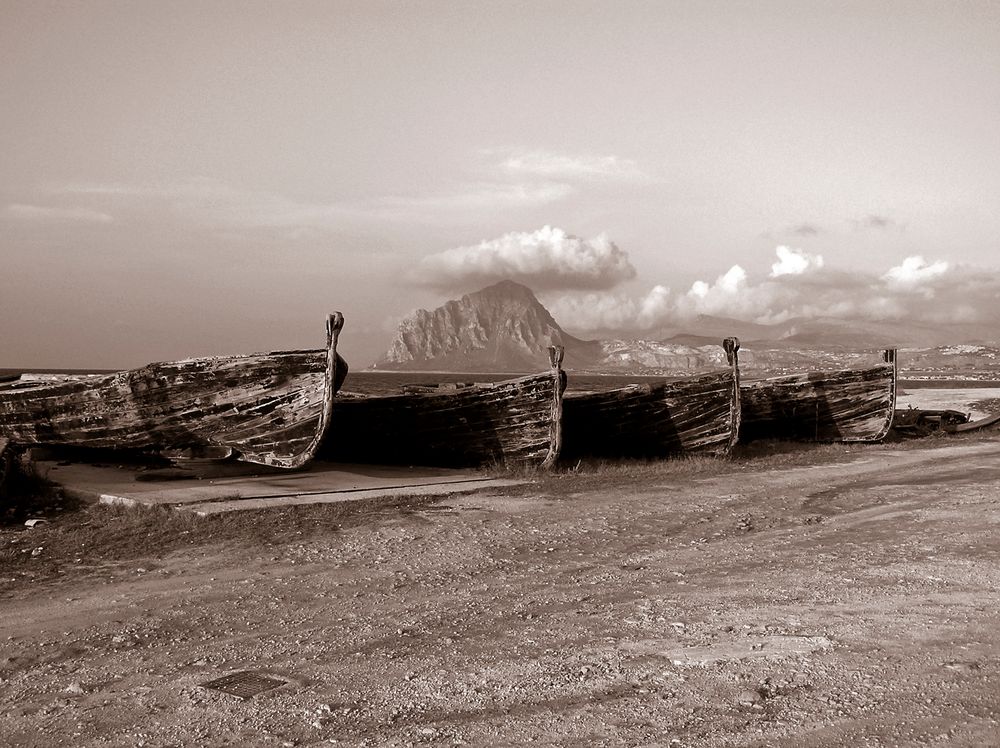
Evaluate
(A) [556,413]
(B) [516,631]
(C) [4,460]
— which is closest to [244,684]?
(B) [516,631]

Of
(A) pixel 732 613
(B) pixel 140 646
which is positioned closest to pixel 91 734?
Answer: (B) pixel 140 646

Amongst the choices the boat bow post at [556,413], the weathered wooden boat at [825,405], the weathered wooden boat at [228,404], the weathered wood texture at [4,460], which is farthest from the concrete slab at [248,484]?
the weathered wooden boat at [825,405]

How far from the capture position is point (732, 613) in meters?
5.70

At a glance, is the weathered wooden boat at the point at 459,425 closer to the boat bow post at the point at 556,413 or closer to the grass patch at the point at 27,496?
the boat bow post at the point at 556,413

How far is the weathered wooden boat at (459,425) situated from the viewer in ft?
45.9

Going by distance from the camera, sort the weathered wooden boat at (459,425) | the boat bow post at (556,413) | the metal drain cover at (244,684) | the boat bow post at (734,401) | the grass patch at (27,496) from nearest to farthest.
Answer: the metal drain cover at (244,684) → the grass patch at (27,496) → the boat bow post at (556,413) → the weathered wooden boat at (459,425) → the boat bow post at (734,401)

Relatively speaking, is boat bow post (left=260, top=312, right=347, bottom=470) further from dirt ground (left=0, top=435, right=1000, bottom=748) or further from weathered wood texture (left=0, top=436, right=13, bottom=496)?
weathered wood texture (left=0, top=436, right=13, bottom=496)

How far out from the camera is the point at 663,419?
52.6ft

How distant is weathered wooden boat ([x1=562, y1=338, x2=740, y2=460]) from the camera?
1591 cm

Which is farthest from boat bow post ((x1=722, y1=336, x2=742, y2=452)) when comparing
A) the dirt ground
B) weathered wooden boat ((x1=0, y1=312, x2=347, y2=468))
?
weathered wooden boat ((x1=0, y1=312, x2=347, y2=468))

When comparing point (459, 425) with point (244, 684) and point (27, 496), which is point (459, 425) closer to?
point (27, 496)

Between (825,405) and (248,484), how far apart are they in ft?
46.2

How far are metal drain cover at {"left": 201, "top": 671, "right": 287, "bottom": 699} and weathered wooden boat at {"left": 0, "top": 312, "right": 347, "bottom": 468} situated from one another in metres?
7.68

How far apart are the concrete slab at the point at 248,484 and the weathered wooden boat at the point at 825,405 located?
883 centimetres
